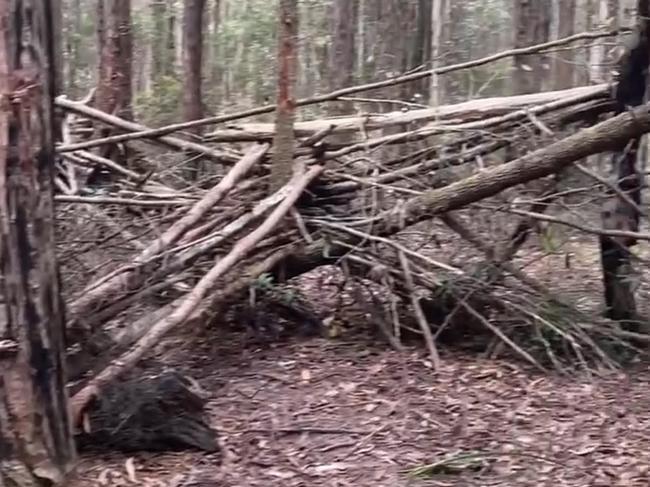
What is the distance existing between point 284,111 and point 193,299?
1834mm

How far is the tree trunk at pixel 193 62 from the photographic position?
1165 centimetres

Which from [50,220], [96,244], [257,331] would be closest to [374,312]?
[257,331]

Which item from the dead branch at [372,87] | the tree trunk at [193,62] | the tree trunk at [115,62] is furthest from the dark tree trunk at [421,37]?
the dead branch at [372,87]

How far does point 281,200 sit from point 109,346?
1652mm

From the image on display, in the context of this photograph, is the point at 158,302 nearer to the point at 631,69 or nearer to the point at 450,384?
the point at 450,384

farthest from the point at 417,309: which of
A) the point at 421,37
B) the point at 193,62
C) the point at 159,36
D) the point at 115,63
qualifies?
the point at 159,36

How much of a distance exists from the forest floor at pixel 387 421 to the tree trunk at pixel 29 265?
0.39 m

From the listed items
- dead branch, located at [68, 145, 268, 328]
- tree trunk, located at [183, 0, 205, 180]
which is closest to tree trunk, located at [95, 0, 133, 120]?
tree trunk, located at [183, 0, 205, 180]

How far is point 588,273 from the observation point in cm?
792

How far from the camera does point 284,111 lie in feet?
21.4

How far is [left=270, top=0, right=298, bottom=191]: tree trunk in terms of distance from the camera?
6418mm

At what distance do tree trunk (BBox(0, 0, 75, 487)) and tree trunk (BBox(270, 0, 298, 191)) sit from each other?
252cm

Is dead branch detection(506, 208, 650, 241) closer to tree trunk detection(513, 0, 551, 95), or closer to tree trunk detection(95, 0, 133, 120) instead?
tree trunk detection(513, 0, 551, 95)

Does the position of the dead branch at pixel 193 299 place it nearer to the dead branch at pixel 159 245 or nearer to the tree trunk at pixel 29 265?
the dead branch at pixel 159 245
